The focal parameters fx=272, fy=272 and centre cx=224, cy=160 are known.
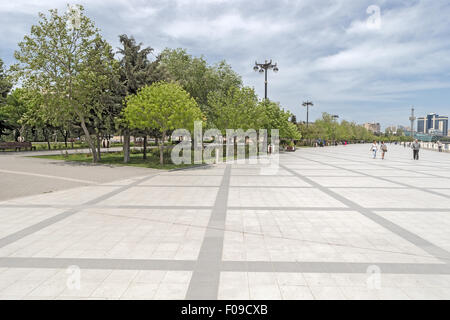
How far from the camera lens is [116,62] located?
1903 cm

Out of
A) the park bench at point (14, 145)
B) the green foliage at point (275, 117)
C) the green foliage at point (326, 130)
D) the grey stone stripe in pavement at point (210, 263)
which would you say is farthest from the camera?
the green foliage at point (326, 130)

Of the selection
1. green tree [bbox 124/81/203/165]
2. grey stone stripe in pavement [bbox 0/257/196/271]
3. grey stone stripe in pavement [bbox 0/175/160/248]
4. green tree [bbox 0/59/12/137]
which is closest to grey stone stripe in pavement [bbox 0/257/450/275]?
grey stone stripe in pavement [bbox 0/257/196/271]

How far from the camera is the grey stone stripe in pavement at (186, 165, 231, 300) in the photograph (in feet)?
12.2

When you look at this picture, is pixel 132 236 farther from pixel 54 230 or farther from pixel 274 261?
pixel 274 261

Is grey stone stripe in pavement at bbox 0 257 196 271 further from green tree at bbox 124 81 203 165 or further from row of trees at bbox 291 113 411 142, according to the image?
row of trees at bbox 291 113 411 142

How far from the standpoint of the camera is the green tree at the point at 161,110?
16875 millimetres

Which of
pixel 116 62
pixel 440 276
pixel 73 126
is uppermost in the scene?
pixel 116 62

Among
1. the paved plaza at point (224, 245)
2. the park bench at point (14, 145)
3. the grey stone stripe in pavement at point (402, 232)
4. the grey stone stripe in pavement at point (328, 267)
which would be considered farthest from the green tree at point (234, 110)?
the grey stone stripe in pavement at point (328, 267)

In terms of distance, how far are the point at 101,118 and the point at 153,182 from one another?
33.3 feet

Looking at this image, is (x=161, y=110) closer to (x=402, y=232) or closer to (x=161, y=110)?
(x=161, y=110)

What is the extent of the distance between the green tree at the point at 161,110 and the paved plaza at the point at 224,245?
7887mm

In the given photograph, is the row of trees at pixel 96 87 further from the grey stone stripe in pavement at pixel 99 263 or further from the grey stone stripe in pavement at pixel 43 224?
the grey stone stripe in pavement at pixel 99 263

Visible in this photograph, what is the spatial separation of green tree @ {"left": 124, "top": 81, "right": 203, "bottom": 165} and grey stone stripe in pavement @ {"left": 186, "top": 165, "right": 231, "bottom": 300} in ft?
35.2
